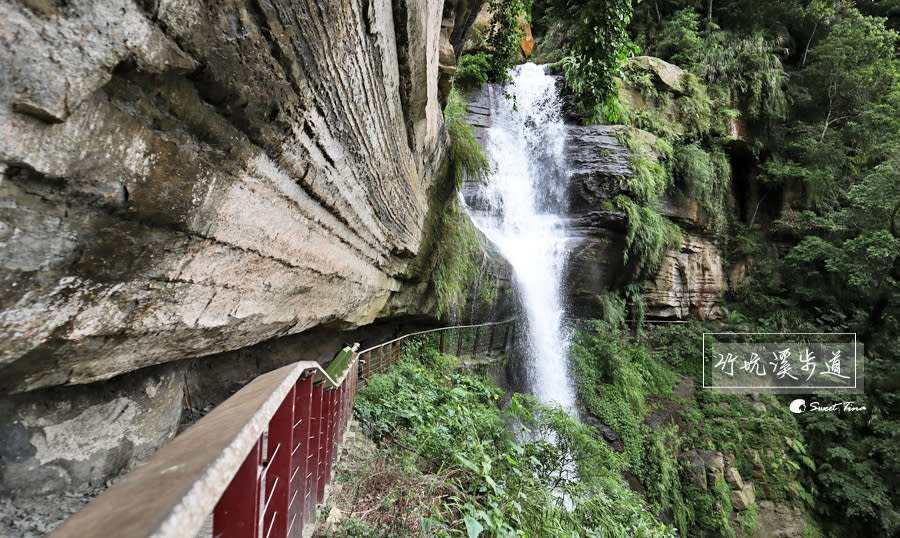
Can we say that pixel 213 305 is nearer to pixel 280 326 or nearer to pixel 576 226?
pixel 280 326

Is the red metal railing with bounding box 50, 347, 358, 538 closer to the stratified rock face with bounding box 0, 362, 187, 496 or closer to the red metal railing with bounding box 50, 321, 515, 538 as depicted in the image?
the red metal railing with bounding box 50, 321, 515, 538

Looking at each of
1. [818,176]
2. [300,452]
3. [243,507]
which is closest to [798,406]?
[818,176]

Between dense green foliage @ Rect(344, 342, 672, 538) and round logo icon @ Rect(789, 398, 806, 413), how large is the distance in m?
8.95

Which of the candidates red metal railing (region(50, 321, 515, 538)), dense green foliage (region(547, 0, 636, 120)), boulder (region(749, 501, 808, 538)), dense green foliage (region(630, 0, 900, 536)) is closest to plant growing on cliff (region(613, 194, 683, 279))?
dense green foliage (region(630, 0, 900, 536))

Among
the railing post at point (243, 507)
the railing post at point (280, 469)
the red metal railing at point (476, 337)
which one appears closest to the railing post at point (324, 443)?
the railing post at point (280, 469)

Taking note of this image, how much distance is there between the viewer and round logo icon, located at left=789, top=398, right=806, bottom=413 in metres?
11.1

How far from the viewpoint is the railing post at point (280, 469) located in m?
1.11

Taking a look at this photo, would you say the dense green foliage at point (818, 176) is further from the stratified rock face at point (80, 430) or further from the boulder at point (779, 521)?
the stratified rock face at point (80, 430)

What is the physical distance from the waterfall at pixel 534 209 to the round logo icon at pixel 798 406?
6319mm

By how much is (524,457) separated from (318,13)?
155 inches

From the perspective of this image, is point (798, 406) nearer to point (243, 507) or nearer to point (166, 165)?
point (243, 507)

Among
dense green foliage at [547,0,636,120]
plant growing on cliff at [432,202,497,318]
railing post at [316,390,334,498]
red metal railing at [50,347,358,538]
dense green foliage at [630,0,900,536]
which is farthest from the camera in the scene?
dense green foliage at [630,0,900,536]

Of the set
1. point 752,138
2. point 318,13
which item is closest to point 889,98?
point 752,138

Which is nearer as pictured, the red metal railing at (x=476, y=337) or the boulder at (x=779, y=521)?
the red metal railing at (x=476, y=337)
